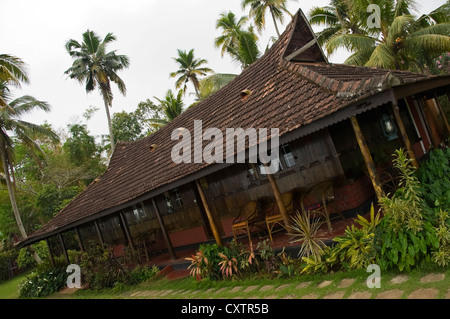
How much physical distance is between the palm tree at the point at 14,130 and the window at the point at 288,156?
16192 millimetres

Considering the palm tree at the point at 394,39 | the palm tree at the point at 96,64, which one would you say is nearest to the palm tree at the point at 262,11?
the palm tree at the point at 394,39

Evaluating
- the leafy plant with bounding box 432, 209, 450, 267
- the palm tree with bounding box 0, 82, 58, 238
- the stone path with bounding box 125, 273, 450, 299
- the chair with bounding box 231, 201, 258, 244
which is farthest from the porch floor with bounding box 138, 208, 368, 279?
the palm tree with bounding box 0, 82, 58, 238

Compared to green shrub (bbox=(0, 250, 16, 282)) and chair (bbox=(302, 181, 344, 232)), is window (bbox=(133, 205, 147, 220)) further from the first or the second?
green shrub (bbox=(0, 250, 16, 282))

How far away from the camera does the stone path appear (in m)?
3.57

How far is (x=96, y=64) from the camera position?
2366cm

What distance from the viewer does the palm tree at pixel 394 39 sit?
13.1m

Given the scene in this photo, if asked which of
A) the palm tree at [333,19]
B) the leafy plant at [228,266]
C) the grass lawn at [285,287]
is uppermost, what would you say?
the palm tree at [333,19]

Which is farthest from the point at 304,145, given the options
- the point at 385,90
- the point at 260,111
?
the point at 385,90

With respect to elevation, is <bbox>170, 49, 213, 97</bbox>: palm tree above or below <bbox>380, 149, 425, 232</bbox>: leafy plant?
above

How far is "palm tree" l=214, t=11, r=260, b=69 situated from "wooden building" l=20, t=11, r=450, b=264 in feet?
30.6

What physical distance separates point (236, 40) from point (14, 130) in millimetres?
16621

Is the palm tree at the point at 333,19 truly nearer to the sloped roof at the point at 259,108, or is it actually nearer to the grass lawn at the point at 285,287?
the sloped roof at the point at 259,108
